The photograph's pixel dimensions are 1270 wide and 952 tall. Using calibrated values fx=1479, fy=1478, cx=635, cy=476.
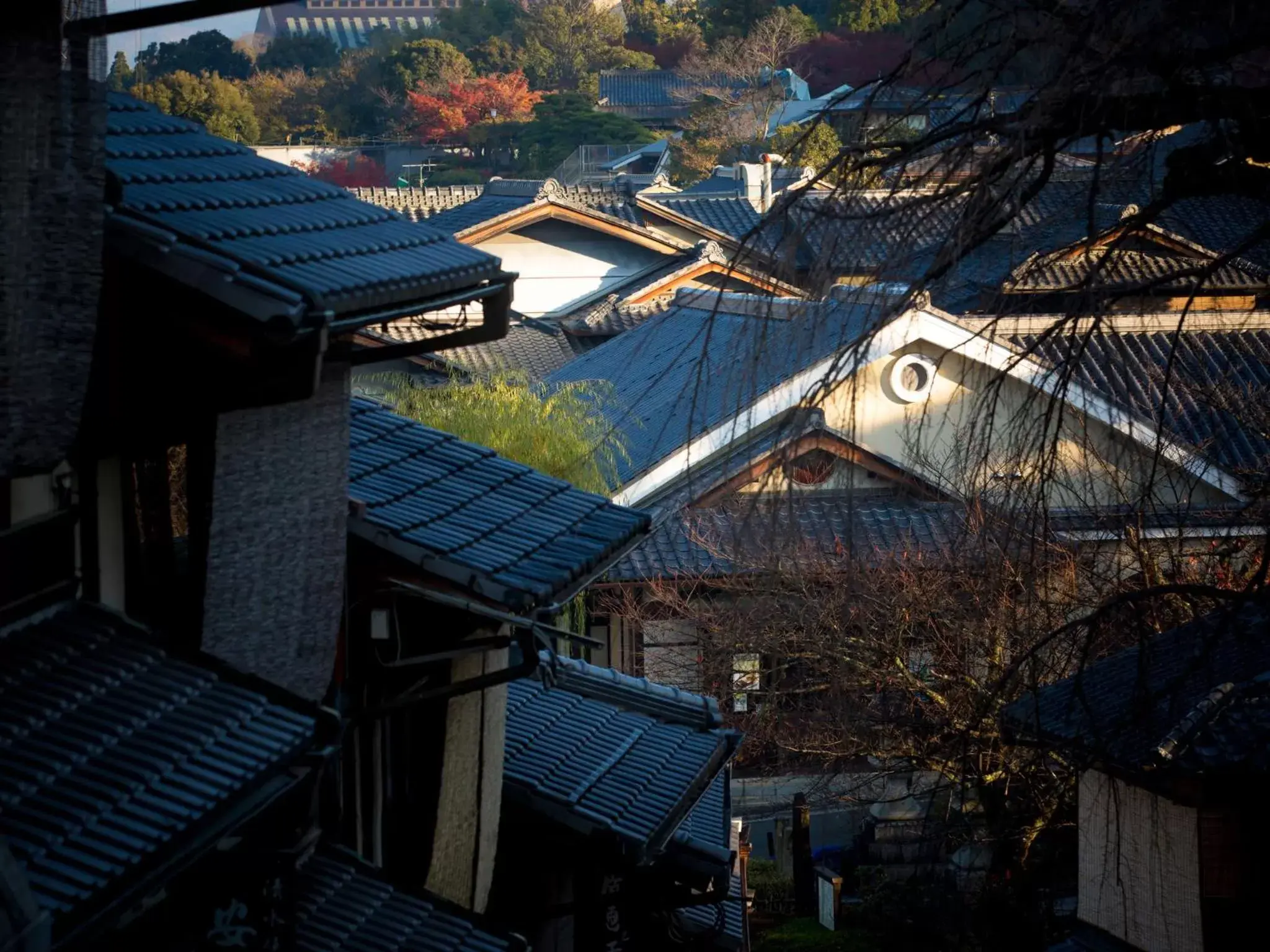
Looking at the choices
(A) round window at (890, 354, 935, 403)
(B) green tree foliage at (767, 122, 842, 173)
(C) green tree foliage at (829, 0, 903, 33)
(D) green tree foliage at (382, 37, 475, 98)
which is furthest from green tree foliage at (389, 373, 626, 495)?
(D) green tree foliage at (382, 37, 475, 98)

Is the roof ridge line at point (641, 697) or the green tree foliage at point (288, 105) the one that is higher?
the green tree foliage at point (288, 105)

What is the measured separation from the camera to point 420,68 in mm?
57375

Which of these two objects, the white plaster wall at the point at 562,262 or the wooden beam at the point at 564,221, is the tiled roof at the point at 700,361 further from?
the white plaster wall at the point at 562,262

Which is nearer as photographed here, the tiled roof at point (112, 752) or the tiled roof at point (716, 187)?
the tiled roof at point (112, 752)

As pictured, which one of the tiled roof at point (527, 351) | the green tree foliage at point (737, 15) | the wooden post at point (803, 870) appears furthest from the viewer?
the green tree foliage at point (737, 15)

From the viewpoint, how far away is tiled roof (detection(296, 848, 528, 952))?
5.66 metres

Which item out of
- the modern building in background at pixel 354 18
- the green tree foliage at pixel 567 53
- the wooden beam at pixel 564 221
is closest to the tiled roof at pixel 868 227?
the wooden beam at pixel 564 221

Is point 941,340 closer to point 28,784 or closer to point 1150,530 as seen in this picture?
point 1150,530

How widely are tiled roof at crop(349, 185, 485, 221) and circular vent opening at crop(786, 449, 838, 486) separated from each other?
21579mm

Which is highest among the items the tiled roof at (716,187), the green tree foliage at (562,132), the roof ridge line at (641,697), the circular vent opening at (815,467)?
the green tree foliage at (562,132)

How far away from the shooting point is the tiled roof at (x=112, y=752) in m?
3.85

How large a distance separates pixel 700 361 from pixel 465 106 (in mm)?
53634

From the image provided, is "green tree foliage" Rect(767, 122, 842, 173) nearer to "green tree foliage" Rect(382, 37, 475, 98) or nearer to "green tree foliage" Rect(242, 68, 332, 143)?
"green tree foliage" Rect(382, 37, 475, 98)

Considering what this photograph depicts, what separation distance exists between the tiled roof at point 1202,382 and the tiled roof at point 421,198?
2178cm
